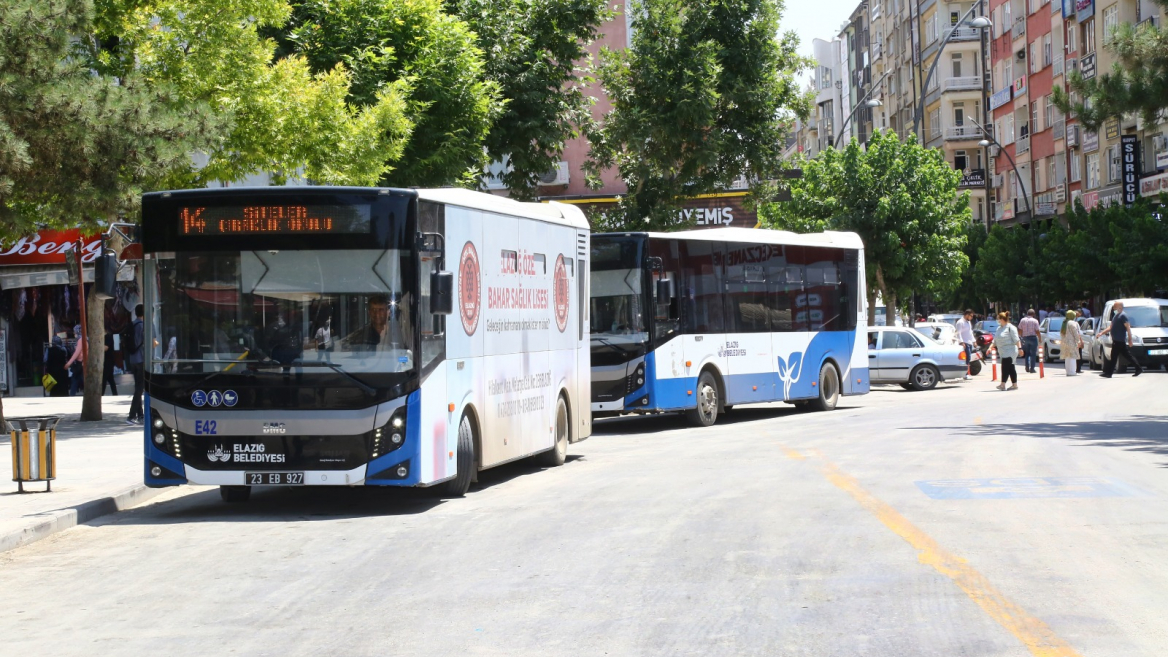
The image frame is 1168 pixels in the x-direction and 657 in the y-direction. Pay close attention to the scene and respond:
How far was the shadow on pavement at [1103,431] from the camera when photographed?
17609 mm

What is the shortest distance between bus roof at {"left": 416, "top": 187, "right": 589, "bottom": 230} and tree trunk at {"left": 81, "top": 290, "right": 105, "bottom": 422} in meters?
10.2

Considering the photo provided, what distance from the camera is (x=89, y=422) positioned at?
24.4 metres

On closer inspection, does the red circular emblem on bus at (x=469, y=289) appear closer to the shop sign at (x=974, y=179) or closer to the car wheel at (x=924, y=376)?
the car wheel at (x=924, y=376)

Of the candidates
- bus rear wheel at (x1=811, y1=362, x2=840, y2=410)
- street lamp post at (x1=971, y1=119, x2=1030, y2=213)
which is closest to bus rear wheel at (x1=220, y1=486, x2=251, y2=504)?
bus rear wheel at (x1=811, y1=362, x2=840, y2=410)

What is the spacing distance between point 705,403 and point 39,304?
1893 cm

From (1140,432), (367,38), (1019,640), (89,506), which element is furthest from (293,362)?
(367,38)

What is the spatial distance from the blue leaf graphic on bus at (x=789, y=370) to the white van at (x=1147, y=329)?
1798 cm

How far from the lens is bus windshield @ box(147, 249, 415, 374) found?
12.1 metres

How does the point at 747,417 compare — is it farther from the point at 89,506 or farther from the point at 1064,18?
the point at 1064,18

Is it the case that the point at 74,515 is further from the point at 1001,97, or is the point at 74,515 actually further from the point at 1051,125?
the point at 1001,97

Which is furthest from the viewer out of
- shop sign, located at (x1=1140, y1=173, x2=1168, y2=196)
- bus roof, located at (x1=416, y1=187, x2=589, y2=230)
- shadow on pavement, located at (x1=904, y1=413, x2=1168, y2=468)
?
shop sign, located at (x1=1140, y1=173, x2=1168, y2=196)

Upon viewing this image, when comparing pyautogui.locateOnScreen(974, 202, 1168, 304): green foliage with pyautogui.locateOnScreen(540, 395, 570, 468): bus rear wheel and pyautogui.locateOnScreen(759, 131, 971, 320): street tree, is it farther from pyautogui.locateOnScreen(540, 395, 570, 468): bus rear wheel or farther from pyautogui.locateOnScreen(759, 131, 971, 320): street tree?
pyautogui.locateOnScreen(540, 395, 570, 468): bus rear wheel

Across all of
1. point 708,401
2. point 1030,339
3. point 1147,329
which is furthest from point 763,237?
point 1147,329

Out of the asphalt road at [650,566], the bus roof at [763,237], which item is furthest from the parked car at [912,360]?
the asphalt road at [650,566]
